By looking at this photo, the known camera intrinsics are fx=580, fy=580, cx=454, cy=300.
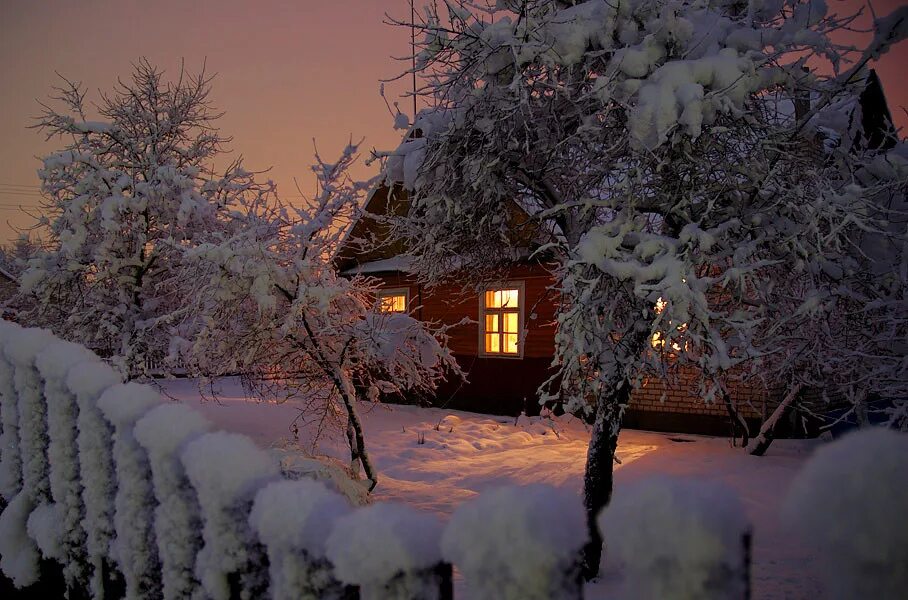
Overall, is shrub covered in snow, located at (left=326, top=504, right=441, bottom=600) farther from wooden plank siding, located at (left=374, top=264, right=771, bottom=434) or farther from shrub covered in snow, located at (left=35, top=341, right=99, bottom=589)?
wooden plank siding, located at (left=374, top=264, right=771, bottom=434)

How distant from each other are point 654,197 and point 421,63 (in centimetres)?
286

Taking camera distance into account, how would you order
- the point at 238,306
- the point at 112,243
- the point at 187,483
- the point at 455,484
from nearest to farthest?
the point at 187,483 → the point at 238,306 → the point at 455,484 → the point at 112,243

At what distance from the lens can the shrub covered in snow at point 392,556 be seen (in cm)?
125

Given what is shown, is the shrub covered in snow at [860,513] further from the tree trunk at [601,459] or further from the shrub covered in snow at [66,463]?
the tree trunk at [601,459]

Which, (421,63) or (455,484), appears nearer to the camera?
(421,63)

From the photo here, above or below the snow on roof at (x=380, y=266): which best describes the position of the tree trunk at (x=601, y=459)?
below

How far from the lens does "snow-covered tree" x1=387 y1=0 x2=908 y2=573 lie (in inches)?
187

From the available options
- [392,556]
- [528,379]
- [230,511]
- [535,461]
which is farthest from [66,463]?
[528,379]

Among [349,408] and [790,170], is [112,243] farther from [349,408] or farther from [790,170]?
[790,170]

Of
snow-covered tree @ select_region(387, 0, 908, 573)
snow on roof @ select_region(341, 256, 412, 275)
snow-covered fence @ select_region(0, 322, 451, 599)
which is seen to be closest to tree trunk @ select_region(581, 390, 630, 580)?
snow-covered tree @ select_region(387, 0, 908, 573)

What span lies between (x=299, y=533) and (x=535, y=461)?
9.01m

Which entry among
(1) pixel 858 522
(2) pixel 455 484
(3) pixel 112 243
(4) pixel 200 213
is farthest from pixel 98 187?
(1) pixel 858 522

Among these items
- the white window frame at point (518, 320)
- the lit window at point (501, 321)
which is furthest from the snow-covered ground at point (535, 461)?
the lit window at point (501, 321)

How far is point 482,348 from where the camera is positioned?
1587 cm
